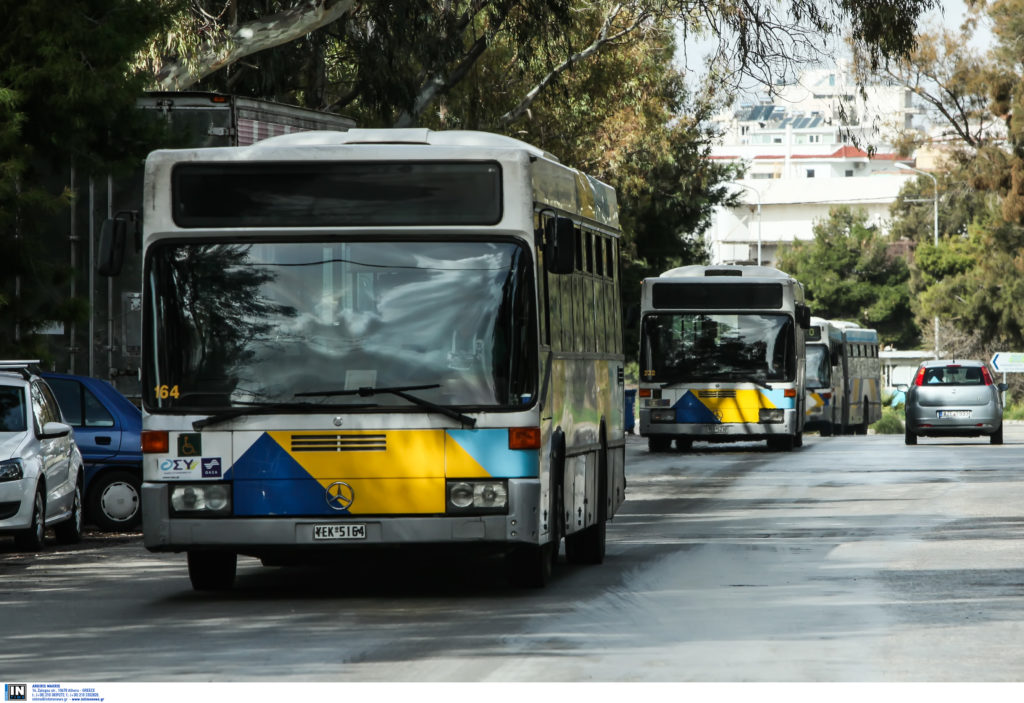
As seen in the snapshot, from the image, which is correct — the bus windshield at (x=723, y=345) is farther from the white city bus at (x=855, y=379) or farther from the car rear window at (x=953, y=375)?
the white city bus at (x=855, y=379)

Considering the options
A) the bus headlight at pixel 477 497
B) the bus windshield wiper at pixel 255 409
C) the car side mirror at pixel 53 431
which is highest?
the bus windshield wiper at pixel 255 409

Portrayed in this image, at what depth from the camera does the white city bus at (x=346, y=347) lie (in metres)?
12.1

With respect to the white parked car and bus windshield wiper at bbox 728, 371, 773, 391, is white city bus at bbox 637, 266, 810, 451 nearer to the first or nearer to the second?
bus windshield wiper at bbox 728, 371, 773, 391

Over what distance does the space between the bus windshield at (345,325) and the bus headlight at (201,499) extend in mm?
472

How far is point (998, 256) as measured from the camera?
238 feet

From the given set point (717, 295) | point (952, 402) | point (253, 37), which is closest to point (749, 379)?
point (717, 295)

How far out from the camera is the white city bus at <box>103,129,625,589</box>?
1212 cm

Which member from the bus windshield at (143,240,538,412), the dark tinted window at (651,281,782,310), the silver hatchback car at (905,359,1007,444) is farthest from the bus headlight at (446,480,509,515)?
the silver hatchback car at (905,359,1007,444)

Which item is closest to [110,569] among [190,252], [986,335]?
[190,252]

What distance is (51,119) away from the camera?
66.1ft

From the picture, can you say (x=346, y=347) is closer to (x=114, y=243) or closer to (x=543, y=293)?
(x=543, y=293)

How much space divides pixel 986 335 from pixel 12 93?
65.9m

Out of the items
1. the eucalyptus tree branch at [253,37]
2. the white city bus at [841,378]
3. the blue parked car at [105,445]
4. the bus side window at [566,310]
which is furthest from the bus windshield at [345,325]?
the white city bus at [841,378]

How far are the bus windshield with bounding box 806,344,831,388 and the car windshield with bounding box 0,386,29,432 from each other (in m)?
34.1
